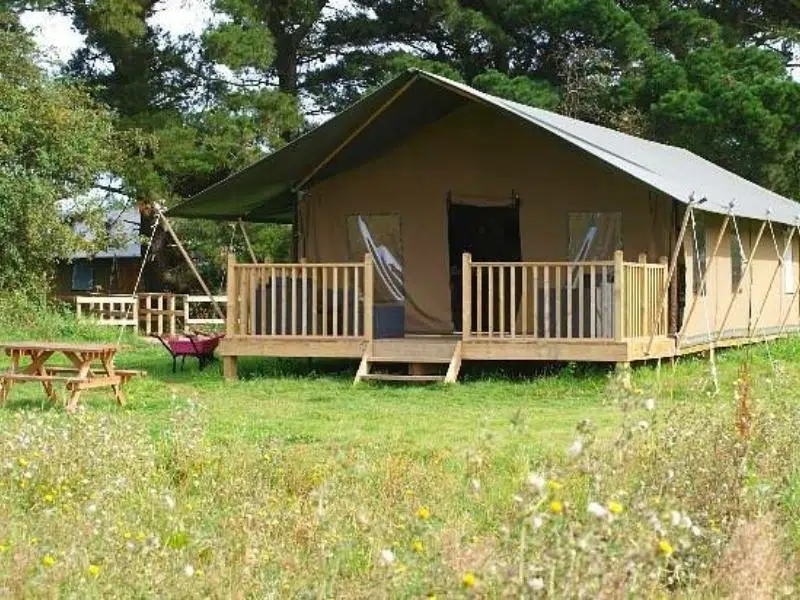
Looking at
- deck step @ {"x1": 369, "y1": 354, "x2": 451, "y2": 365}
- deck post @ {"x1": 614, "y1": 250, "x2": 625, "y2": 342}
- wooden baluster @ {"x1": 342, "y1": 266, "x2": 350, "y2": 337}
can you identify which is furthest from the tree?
deck post @ {"x1": 614, "y1": 250, "x2": 625, "y2": 342}

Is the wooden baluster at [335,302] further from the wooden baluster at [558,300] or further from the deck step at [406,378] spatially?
the wooden baluster at [558,300]

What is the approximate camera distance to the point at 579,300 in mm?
12297

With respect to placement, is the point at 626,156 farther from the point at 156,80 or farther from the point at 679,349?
the point at 156,80

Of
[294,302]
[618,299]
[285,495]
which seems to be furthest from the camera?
[294,302]

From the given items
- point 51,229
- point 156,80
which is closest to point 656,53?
point 156,80

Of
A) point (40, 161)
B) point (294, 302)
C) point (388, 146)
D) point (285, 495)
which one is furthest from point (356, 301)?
point (40, 161)

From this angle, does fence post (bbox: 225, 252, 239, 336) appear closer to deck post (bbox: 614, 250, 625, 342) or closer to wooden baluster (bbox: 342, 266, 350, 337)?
wooden baluster (bbox: 342, 266, 350, 337)

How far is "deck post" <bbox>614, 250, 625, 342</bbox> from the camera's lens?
39.3 ft

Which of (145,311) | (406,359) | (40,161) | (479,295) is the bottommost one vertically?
(406,359)

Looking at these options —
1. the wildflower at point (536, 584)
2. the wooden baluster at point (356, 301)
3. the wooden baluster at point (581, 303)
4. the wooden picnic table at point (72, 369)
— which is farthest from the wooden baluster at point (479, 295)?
the wildflower at point (536, 584)

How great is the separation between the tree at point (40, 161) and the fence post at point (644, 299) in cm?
1187

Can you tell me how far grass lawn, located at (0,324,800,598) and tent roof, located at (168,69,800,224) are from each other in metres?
3.48

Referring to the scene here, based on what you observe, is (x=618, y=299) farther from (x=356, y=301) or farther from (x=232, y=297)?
(x=232, y=297)

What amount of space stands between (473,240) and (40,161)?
30.2 ft
